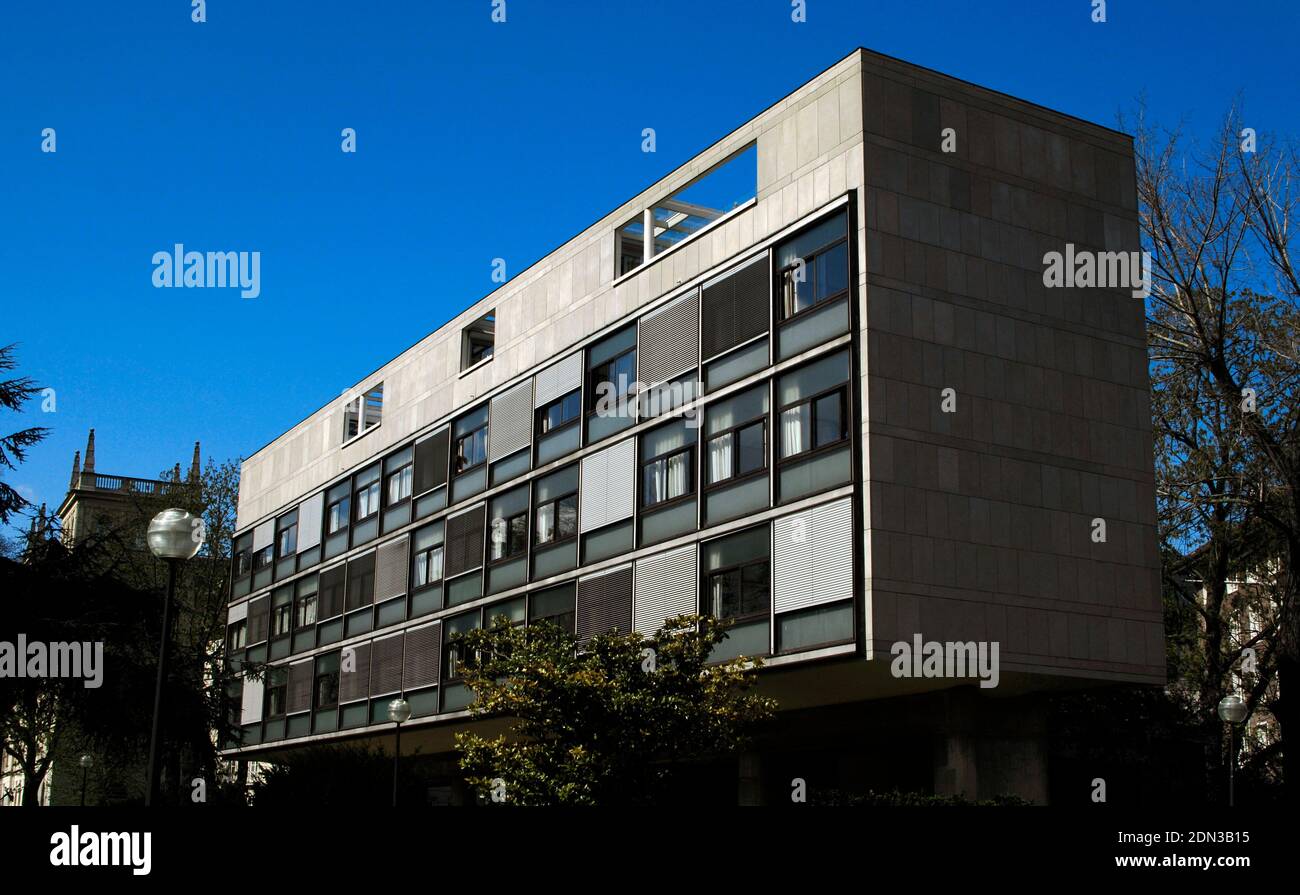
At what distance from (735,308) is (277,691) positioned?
92.8ft

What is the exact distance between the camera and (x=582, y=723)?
26.5 meters

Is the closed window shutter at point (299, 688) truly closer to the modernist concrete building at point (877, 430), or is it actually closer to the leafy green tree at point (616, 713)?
the modernist concrete building at point (877, 430)

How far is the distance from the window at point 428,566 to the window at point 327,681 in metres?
6.24

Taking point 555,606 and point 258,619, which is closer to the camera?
point 555,606

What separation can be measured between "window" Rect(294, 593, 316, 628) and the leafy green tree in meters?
25.2

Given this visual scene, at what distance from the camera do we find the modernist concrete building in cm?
2792

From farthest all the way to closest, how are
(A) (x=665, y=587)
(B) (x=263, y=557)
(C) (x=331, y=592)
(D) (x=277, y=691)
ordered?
1. (B) (x=263, y=557)
2. (D) (x=277, y=691)
3. (C) (x=331, y=592)
4. (A) (x=665, y=587)

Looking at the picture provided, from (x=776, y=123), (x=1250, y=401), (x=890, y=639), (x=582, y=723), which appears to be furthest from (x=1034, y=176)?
(x=582, y=723)

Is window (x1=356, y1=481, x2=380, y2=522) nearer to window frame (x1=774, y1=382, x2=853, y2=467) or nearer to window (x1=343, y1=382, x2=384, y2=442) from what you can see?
window (x1=343, y1=382, x2=384, y2=442)

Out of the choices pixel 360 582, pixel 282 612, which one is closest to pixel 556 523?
pixel 360 582

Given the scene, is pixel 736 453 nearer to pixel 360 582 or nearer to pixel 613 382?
pixel 613 382

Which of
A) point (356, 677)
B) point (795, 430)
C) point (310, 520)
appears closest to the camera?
point (795, 430)

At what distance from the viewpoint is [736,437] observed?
31.1 m

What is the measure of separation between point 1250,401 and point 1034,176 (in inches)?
310
